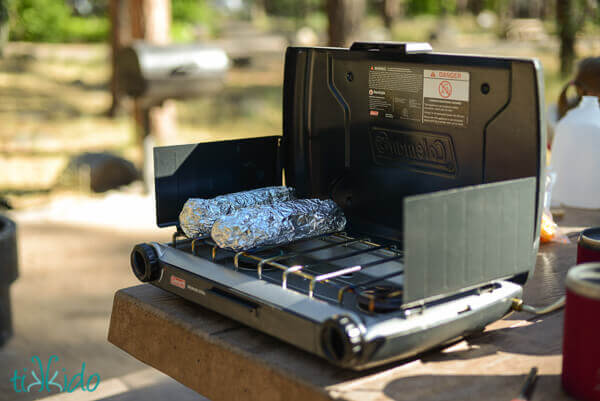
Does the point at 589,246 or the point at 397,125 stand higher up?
the point at 397,125

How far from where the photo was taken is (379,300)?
91 centimetres

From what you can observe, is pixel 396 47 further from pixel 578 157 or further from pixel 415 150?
pixel 578 157

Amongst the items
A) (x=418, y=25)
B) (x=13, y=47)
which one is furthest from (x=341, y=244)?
(x=418, y=25)

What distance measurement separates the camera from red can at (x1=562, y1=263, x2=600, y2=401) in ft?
2.62

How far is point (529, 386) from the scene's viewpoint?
88cm

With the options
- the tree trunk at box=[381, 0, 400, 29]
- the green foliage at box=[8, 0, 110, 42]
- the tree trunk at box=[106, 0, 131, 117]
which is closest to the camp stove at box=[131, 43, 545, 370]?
the tree trunk at box=[106, 0, 131, 117]

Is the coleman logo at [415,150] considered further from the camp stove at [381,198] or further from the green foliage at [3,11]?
the green foliage at [3,11]

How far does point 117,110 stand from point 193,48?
440 cm

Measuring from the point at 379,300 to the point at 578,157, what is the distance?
3.26 feet

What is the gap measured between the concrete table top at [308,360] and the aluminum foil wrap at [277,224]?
4.9 inches

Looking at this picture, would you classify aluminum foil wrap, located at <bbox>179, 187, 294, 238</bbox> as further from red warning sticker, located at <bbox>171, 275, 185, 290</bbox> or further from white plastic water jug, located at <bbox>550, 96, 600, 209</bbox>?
white plastic water jug, located at <bbox>550, 96, 600, 209</bbox>

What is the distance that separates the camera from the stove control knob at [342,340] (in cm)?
84

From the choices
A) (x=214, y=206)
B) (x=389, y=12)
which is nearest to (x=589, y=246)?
(x=214, y=206)

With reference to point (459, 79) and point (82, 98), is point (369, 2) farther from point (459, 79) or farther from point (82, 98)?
point (459, 79)
